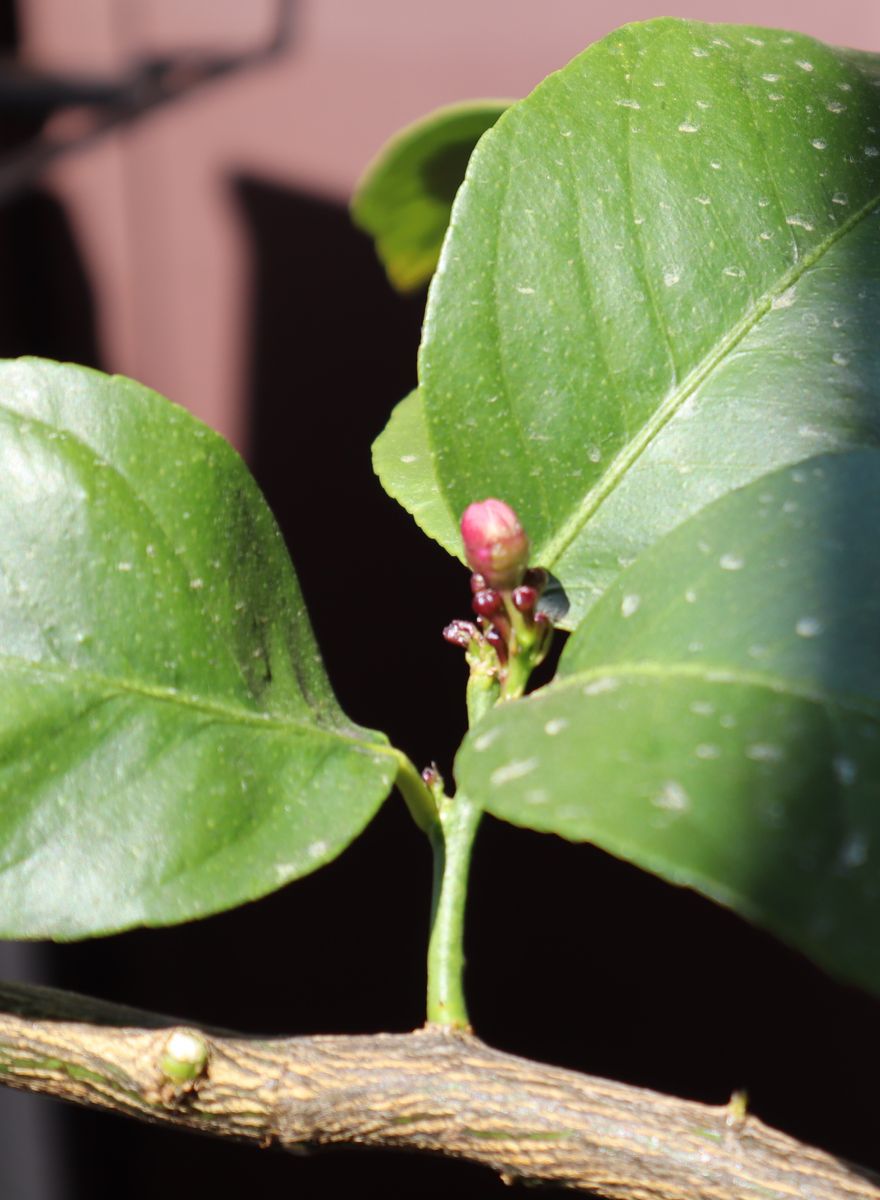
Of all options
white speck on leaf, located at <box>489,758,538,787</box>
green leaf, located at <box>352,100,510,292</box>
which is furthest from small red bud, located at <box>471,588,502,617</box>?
green leaf, located at <box>352,100,510,292</box>

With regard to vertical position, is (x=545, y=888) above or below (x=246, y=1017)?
above

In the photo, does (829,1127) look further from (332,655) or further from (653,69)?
(653,69)

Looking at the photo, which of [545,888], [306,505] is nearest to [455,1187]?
[545,888]

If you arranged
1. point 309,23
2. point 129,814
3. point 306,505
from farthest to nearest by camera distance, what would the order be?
point 306,505 → point 309,23 → point 129,814

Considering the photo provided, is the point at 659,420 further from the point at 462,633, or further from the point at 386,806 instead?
the point at 386,806

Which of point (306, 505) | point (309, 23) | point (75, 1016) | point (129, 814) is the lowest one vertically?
point (306, 505)

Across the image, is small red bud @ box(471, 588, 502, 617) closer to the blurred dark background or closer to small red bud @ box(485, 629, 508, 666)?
small red bud @ box(485, 629, 508, 666)
